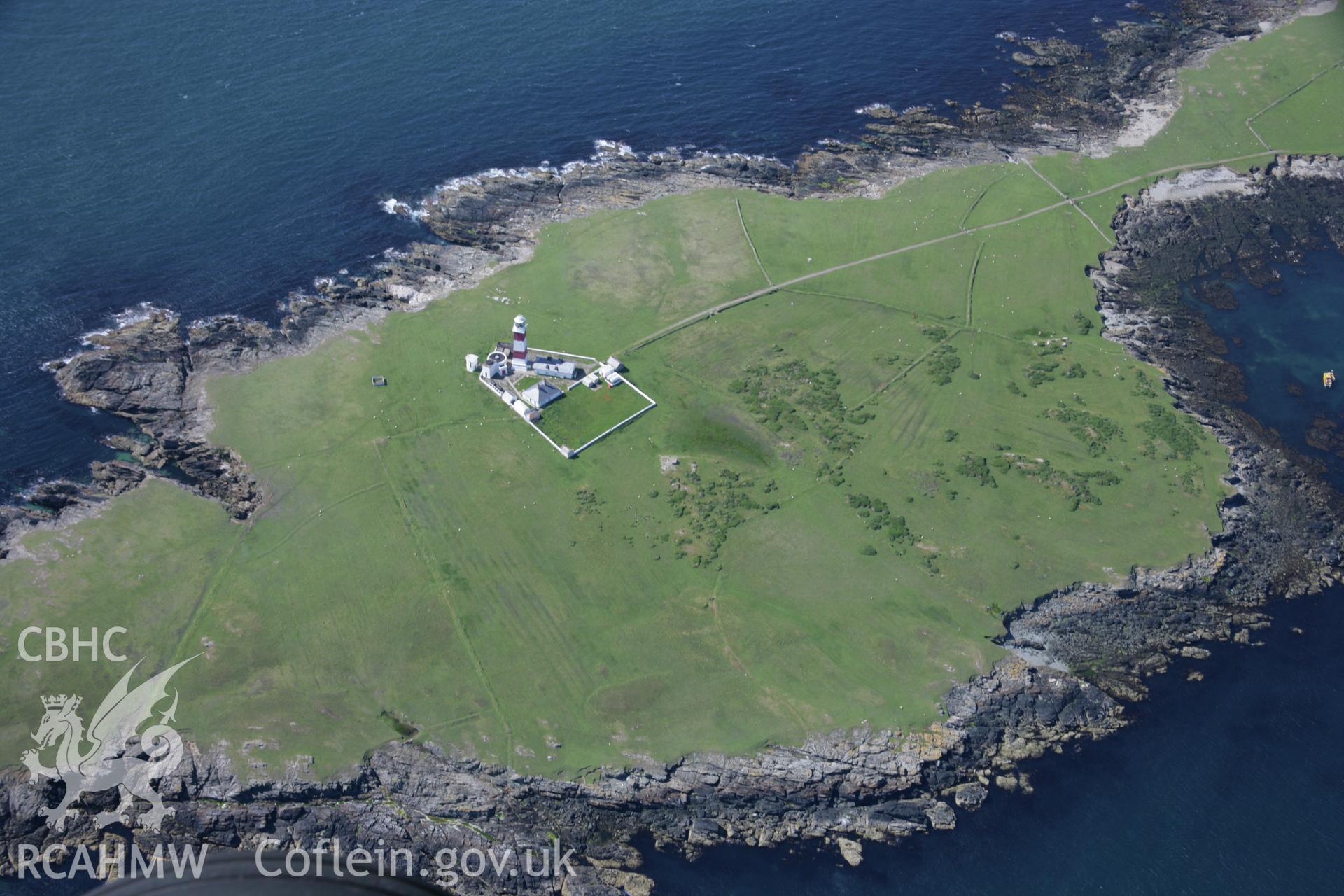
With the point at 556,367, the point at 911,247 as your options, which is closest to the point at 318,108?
the point at 556,367

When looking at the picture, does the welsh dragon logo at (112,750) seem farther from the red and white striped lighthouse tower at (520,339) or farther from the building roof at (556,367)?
the building roof at (556,367)

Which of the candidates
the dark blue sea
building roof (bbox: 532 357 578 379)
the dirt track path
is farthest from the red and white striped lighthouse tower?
the dark blue sea

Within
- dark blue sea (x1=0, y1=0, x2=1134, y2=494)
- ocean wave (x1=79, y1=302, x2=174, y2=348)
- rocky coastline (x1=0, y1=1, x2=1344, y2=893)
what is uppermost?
dark blue sea (x1=0, y1=0, x2=1134, y2=494)

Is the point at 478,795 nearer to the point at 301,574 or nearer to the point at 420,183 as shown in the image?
the point at 301,574

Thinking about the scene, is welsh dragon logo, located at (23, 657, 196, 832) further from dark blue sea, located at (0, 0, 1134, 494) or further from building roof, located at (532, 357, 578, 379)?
building roof, located at (532, 357, 578, 379)

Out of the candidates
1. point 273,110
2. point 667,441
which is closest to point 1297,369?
→ point 667,441

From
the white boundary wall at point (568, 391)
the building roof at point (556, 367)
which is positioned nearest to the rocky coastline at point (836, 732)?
the white boundary wall at point (568, 391)
